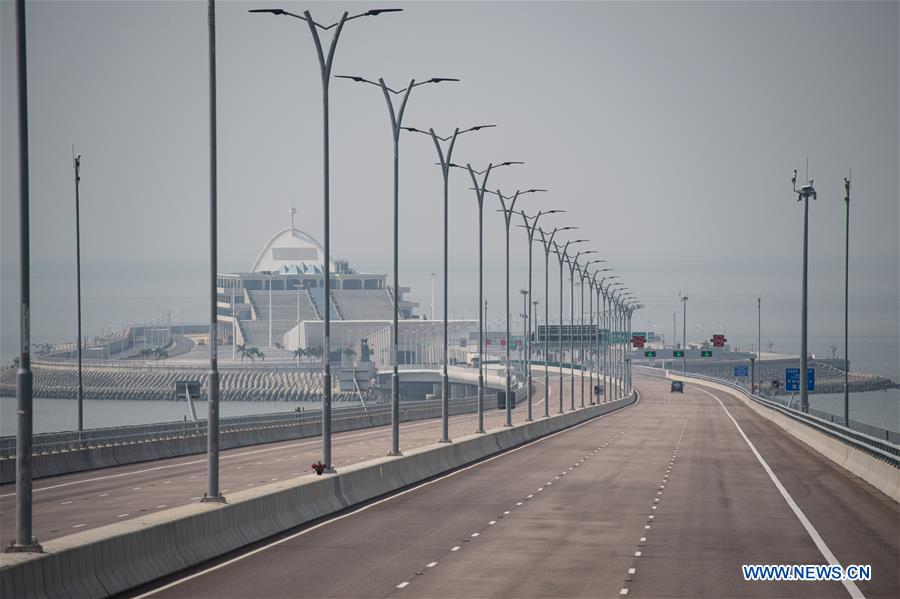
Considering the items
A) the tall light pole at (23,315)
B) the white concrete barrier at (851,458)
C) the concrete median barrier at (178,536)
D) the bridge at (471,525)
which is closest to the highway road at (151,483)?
the bridge at (471,525)

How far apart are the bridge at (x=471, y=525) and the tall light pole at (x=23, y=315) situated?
715mm

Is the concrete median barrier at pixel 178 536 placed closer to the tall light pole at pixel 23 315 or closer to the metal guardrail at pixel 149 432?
the tall light pole at pixel 23 315

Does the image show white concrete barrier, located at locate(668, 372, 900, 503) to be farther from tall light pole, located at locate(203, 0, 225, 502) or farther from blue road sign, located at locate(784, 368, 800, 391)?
tall light pole, located at locate(203, 0, 225, 502)

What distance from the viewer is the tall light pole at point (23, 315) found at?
16391mm

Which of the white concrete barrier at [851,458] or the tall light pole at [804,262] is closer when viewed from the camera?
the white concrete barrier at [851,458]

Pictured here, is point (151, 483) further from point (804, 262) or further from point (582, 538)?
point (804, 262)

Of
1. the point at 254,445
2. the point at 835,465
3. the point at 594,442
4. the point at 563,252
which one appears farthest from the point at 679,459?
the point at 563,252

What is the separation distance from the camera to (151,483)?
1625 inches

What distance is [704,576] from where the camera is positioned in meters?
21.8

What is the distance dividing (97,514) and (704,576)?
50.0ft

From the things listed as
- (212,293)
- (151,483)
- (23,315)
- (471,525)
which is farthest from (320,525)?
(151,483)

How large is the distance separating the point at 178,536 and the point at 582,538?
28.5ft

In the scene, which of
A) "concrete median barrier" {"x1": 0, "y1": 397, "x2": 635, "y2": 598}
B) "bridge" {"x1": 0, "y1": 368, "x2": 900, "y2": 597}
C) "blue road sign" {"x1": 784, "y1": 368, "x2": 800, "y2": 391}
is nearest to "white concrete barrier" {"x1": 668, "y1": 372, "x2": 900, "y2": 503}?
"bridge" {"x1": 0, "y1": 368, "x2": 900, "y2": 597}

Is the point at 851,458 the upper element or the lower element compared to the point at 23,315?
lower
